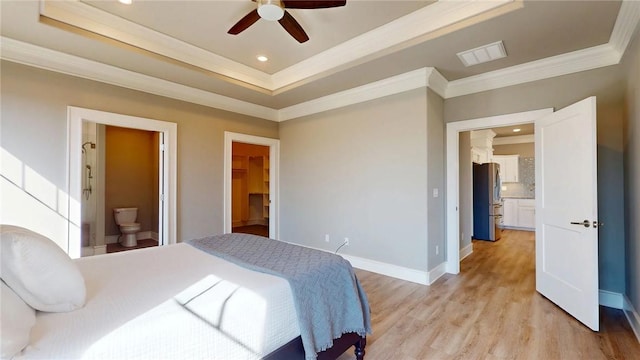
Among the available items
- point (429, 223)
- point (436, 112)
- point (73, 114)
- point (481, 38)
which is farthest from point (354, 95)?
point (73, 114)

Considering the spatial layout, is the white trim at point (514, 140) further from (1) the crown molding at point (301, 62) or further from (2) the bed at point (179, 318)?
(2) the bed at point (179, 318)

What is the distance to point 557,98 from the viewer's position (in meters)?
3.14

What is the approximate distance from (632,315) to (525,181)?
20.3 feet

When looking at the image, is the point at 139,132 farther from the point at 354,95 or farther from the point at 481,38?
the point at 481,38

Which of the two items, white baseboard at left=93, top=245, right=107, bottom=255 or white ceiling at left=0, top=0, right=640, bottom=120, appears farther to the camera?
white baseboard at left=93, top=245, right=107, bottom=255

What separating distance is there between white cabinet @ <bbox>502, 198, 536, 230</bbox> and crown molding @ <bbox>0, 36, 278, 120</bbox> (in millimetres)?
7244

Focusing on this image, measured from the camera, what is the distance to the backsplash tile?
768 centimetres

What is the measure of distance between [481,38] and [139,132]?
19.4 ft

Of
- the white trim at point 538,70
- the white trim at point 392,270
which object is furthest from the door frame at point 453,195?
the white trim at point 392,270

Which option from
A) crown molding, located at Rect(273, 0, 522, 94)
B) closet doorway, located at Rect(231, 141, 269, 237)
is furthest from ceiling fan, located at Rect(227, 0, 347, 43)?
closet doorway, located at Rect(231, 141, 269, 237)

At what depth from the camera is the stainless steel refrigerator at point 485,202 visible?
5.80 metres

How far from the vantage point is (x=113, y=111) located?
3383mm

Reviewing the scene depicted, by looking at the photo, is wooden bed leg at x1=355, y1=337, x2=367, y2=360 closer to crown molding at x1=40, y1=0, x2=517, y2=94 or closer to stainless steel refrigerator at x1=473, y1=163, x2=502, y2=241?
crown molding at x1=40, y1=0, x2=517, y2=94

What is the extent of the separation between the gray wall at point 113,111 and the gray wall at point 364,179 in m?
1.12
